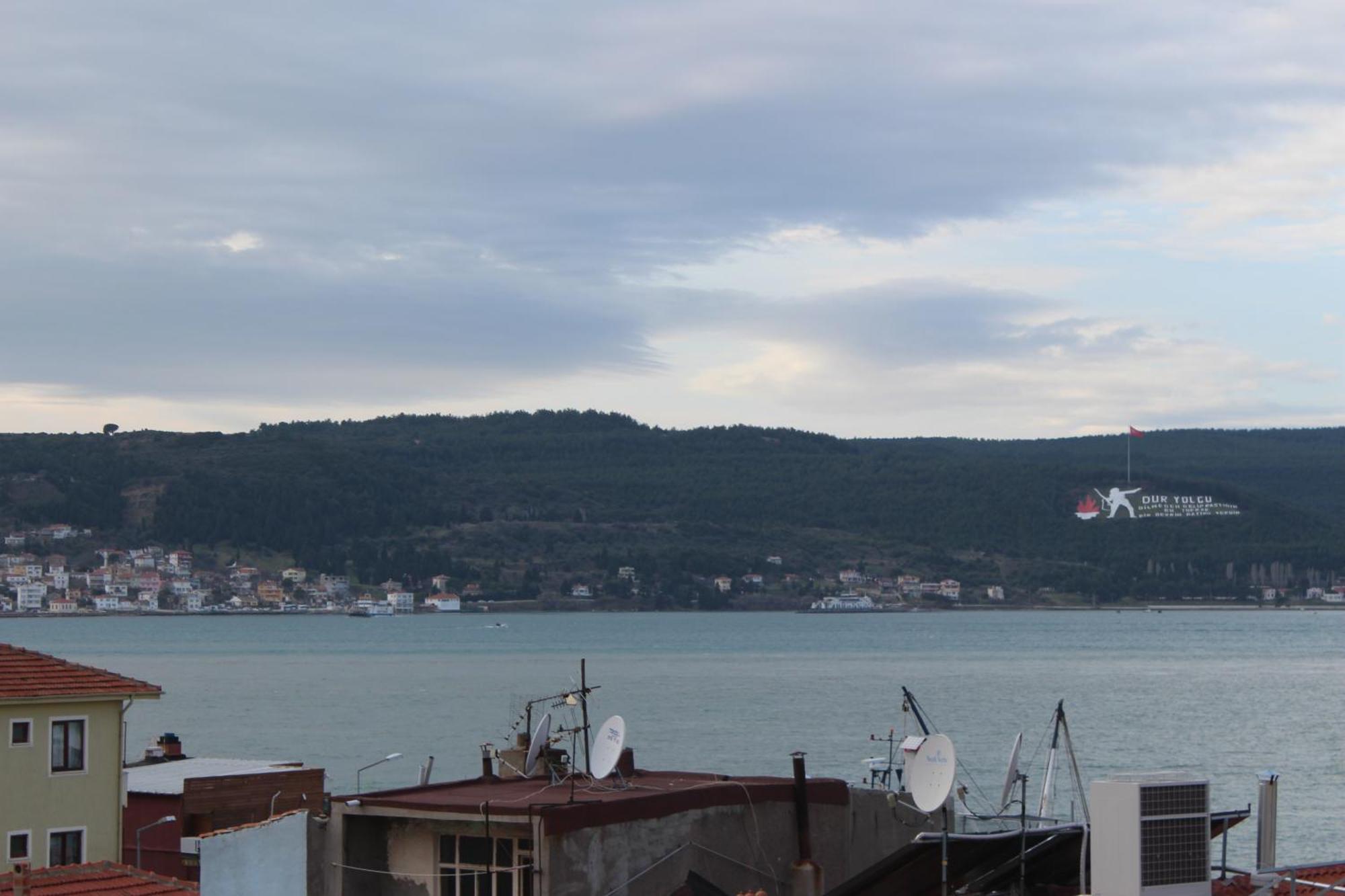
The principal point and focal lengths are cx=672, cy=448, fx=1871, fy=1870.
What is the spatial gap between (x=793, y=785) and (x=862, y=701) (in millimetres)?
96985

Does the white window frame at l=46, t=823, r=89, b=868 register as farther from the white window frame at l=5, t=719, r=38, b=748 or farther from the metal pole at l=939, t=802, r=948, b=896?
the metal pole at l=939, t=802, r=948, b=896

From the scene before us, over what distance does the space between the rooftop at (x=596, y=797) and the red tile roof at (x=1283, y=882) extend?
394 centimetres

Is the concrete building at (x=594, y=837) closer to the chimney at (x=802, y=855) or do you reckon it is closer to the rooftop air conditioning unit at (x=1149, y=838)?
the chimney at (x=802, y=855)

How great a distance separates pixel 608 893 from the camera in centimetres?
1633

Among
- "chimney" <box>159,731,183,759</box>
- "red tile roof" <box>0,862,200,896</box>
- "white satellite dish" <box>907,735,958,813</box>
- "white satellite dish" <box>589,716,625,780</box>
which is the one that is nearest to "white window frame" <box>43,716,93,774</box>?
"red tile roof" <box>0,862,200,896</box>

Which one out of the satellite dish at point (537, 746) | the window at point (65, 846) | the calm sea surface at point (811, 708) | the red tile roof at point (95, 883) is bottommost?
the calm sea surface at point (811, 708)

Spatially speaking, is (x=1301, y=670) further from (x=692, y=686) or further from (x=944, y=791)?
(x=944, y=791)

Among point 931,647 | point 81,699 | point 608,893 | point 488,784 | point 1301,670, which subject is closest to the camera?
point 608,893

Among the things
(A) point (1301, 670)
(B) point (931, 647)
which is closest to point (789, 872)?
(A) point (1301, 670)

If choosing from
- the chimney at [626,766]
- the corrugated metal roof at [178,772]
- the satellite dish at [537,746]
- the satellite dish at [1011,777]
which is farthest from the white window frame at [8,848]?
the satellite dish at [1011,777]

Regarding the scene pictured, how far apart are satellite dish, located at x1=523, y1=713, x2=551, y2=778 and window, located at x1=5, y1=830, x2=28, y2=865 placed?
10.6m

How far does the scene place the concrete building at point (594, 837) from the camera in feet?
53.2

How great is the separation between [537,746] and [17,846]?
10983 mm

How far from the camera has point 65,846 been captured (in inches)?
1081
